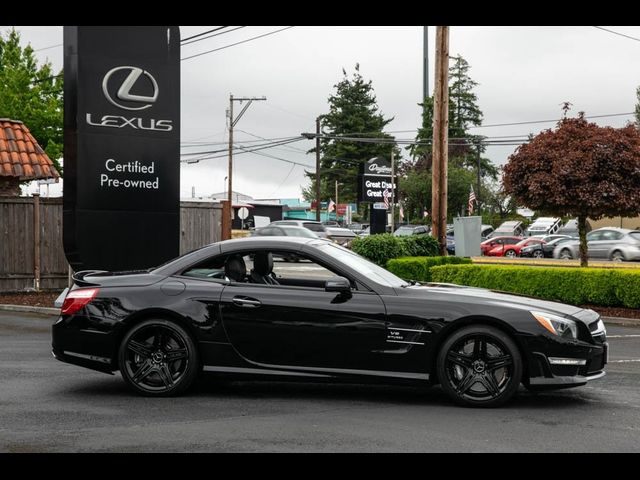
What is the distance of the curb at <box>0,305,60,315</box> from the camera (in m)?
15.4

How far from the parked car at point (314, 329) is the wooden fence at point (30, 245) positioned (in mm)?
11556

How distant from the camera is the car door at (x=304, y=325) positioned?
285 inches

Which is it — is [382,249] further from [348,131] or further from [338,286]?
[348,131]

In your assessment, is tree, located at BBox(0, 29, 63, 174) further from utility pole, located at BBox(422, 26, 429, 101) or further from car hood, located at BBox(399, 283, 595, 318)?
utility pole, located at BBox(422, 26, 429, 101)

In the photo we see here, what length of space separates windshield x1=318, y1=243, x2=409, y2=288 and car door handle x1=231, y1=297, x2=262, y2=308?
0.79 metres

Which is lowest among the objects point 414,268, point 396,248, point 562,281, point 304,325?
point 562,281

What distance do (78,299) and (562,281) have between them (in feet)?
37.8

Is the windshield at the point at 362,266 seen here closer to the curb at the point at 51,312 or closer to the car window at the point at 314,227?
the curb at the point at 51,312

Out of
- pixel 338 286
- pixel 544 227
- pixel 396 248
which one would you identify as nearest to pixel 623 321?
pixel 396 248

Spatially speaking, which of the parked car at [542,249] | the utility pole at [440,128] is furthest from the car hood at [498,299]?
the parked car at [542,249]

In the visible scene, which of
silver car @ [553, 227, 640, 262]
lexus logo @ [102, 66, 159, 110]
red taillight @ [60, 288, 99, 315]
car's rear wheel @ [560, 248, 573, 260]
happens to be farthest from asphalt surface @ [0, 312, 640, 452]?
car's rear wheel @ [560, 248, 573, 260]

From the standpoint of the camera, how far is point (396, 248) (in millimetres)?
20547
